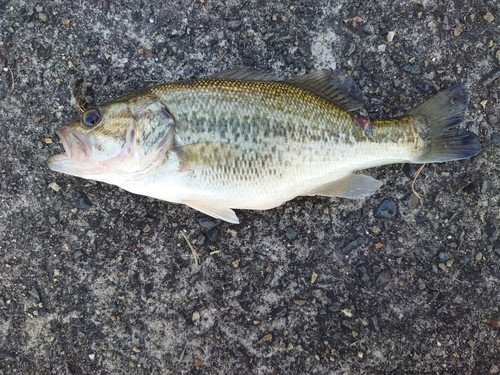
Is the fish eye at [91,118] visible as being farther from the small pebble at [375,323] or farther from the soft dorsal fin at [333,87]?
the small pebble at [375,323]

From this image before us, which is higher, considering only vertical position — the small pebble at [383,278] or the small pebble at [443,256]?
A: the small pebble at [443,256]

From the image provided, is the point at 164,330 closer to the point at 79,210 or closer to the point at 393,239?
the point at 79,210

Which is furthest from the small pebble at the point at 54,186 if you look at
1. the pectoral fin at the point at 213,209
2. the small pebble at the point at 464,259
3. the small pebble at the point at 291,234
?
the small pebble at the point at 464,259

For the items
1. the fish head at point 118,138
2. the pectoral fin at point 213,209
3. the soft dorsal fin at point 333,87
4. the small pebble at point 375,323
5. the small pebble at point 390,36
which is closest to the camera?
the fish head at point 118,138

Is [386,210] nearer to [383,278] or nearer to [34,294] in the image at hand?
[383,278]

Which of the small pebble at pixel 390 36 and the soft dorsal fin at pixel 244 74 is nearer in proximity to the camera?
the soft dorsal fin at pixel 244 74

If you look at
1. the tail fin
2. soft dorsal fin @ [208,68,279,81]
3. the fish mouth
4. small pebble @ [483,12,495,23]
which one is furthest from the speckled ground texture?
the fish mouth

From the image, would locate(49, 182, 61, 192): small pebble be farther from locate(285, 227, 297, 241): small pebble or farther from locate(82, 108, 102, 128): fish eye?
locate(285, 227, 297, 241): small pebble
